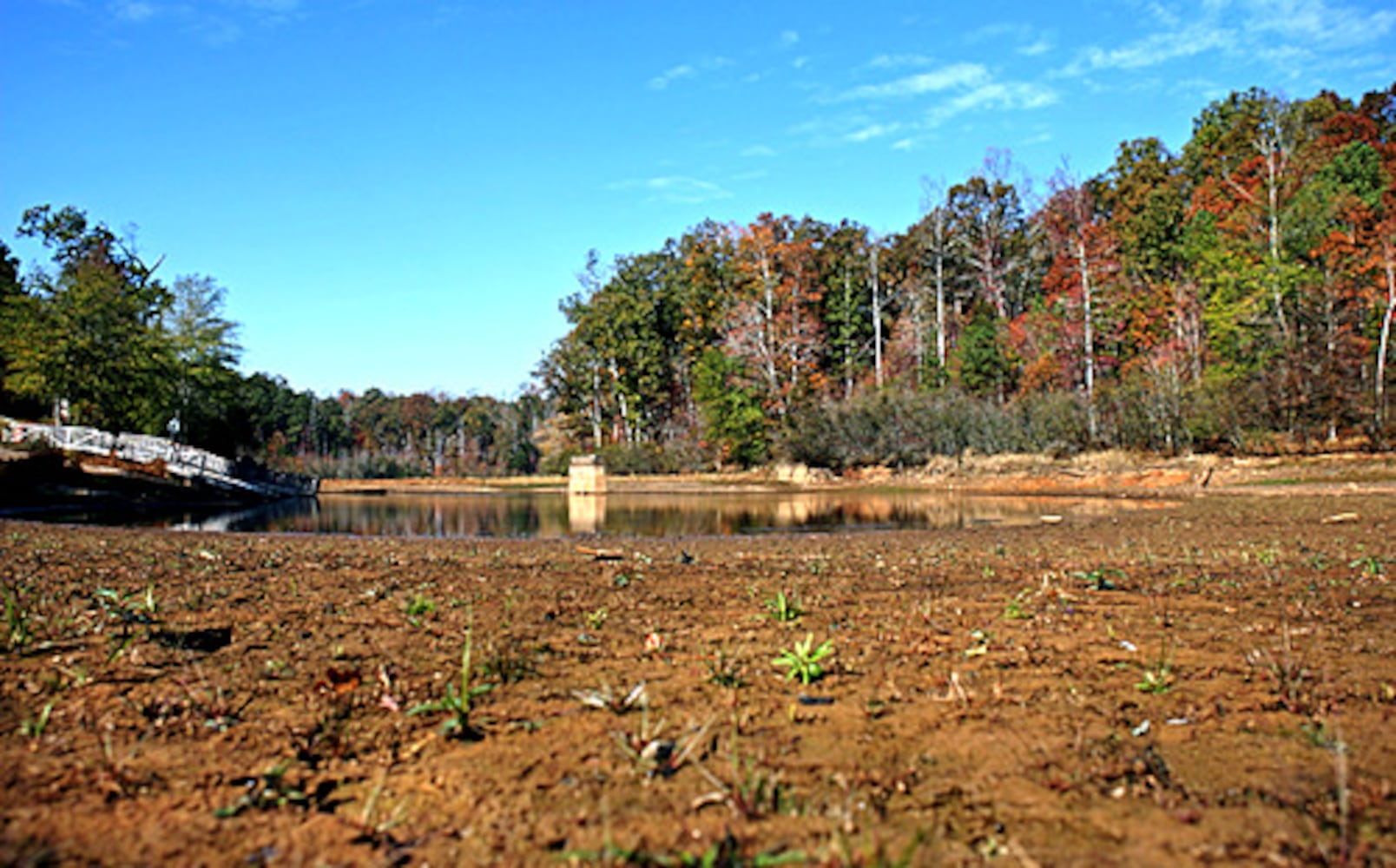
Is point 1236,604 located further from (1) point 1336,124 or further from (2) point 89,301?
(1) point 1336,124

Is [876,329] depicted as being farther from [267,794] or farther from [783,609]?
[267,794]

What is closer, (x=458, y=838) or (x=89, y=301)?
(x=458, y=838)

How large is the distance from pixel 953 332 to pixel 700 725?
2097 inches

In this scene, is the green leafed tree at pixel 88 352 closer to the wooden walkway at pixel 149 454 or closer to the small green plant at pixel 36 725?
the wooden walkway at pixel 149 454

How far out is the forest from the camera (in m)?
31.9

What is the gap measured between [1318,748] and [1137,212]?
53927mm

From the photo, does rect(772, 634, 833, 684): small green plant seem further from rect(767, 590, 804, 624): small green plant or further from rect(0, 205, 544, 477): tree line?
rect(0, 205, 544, 477): tree line

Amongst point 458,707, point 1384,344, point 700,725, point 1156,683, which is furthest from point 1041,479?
point 458,707

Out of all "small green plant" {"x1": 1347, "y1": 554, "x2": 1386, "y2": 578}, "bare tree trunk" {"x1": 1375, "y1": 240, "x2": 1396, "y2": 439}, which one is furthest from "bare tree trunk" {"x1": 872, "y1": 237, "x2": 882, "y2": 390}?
"small green plant" {"x1": 1347, "y1": 554, "x2": 1386, "y2": 578}

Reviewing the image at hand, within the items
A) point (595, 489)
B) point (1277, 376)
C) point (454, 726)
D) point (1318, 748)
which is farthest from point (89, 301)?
point (1277, 376)

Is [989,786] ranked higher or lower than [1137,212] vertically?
lower

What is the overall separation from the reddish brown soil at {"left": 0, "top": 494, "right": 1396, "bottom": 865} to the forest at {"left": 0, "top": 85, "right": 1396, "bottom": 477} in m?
26.2

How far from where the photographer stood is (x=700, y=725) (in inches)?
149

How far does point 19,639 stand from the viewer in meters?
4.66
